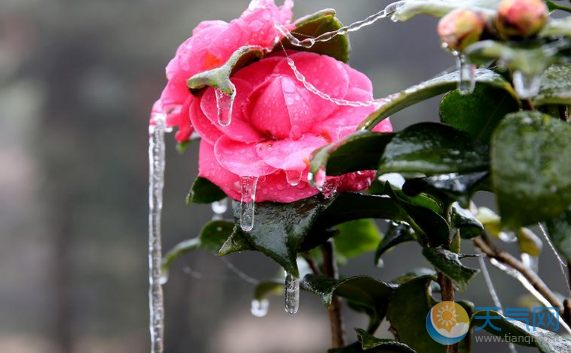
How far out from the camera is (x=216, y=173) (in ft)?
1.82

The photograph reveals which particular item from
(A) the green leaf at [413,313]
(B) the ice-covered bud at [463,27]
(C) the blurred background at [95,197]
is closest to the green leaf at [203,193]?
(A) the green leaf at [413,313]

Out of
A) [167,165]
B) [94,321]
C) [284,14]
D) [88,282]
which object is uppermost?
[284,14]

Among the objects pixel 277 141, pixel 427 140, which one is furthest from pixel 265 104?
pixel 427 140

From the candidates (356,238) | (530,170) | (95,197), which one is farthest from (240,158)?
(95,197)

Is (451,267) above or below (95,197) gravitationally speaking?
above

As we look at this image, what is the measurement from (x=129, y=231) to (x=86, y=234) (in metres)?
0.15

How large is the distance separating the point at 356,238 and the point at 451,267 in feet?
1.28

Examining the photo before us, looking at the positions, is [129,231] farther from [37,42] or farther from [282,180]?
[282,180]

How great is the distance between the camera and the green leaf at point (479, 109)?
50 centimetres

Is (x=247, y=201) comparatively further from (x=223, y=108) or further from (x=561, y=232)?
(x=561, y=232)

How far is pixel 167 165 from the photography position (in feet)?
6.63

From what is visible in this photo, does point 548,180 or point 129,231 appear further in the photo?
point 129,231

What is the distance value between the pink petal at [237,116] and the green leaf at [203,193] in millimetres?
95

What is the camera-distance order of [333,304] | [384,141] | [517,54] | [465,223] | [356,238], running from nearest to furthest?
1. [517,54]
2. [384,141]
3. [465,223]
4. [333,304]
5. [356,238]
